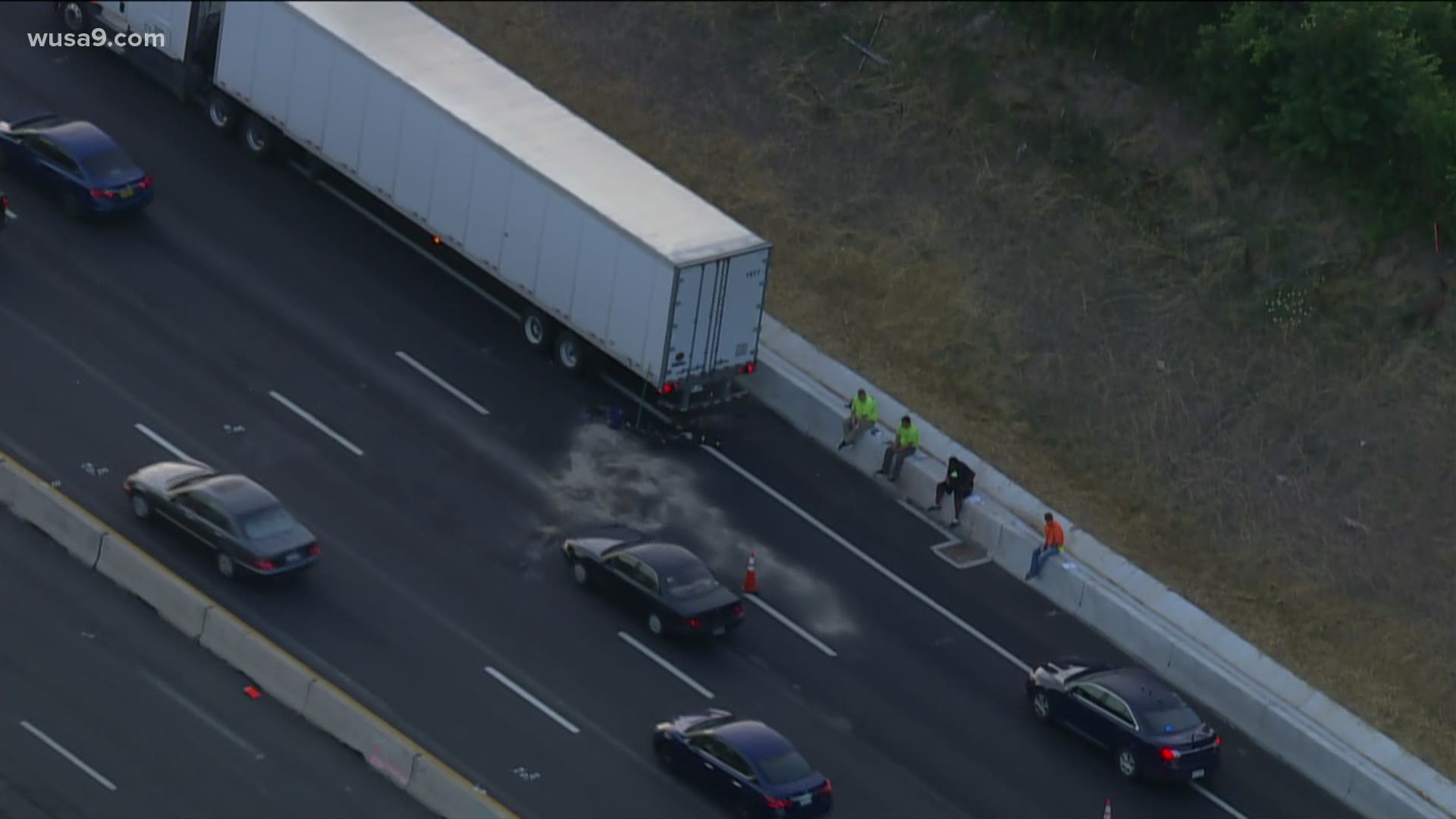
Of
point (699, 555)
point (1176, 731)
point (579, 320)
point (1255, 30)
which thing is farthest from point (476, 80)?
point (1176, 731)

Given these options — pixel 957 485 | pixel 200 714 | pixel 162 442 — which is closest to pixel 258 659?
pixel 200 714

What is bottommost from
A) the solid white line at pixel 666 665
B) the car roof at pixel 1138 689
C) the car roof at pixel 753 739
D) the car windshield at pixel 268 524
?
the solid white line at pixel 666 665

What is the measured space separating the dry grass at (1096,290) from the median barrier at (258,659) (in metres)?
15.2

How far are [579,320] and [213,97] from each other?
10.7 metres

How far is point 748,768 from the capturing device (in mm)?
38750

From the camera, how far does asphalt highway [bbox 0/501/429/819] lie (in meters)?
37.6

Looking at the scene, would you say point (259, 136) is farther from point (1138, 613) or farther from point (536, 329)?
point (1138, 613)

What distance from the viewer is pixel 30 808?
36.8 meters

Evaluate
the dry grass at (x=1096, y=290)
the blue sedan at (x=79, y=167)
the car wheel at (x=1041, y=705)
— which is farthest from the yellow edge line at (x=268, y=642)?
the dry grass at (x=1096, y=290)

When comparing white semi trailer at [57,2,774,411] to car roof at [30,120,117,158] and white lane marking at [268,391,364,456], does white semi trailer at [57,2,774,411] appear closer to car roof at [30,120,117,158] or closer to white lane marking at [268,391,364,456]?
car roof at [30,120,117,158]

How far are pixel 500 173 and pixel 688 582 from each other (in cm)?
1036

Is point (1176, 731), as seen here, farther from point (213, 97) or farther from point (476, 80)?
point (213, 97)

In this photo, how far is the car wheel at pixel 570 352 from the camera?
161 ft

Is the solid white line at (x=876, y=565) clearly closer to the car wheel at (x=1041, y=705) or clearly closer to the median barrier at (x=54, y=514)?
the car wheel at (x=1041, y=705)
